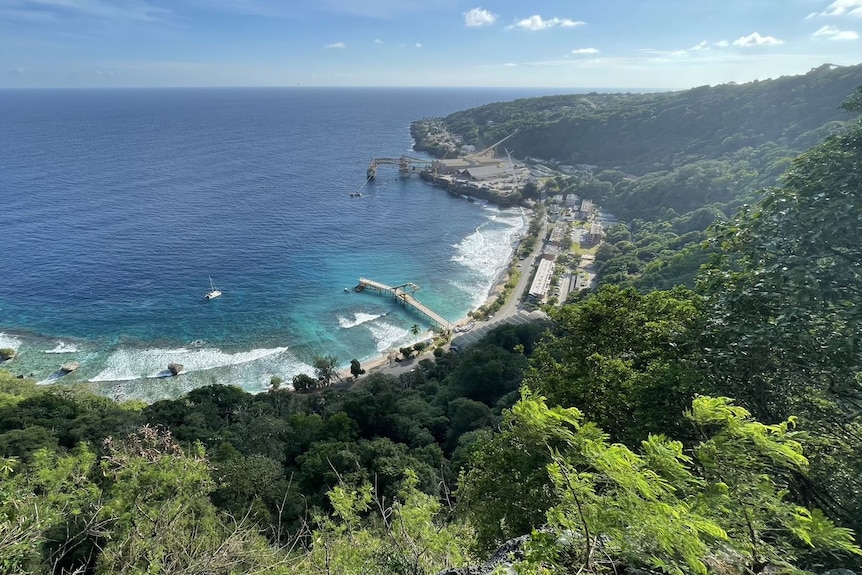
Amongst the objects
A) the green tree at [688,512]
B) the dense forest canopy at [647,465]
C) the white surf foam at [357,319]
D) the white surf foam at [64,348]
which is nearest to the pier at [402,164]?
the white surf foam at [357,319]

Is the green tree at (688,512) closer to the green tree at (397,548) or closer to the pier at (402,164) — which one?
the green tree at (397,548)

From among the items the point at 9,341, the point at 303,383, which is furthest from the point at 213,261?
the point at 303,383

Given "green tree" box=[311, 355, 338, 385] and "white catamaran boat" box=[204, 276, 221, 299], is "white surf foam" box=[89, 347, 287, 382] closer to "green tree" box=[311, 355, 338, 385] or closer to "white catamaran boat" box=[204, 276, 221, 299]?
"green tree" box=[311, 355, 338, 385]

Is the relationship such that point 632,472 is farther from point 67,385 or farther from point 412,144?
point 412,144

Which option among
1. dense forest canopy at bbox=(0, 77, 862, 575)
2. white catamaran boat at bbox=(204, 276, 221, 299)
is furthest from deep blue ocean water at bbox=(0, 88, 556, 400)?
dense forest canopy at bbox=(0, 77, 862, 575)

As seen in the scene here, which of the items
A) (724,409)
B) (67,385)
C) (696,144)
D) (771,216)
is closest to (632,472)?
(724,409)

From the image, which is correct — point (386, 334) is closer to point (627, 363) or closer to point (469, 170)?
point (627, 363)
